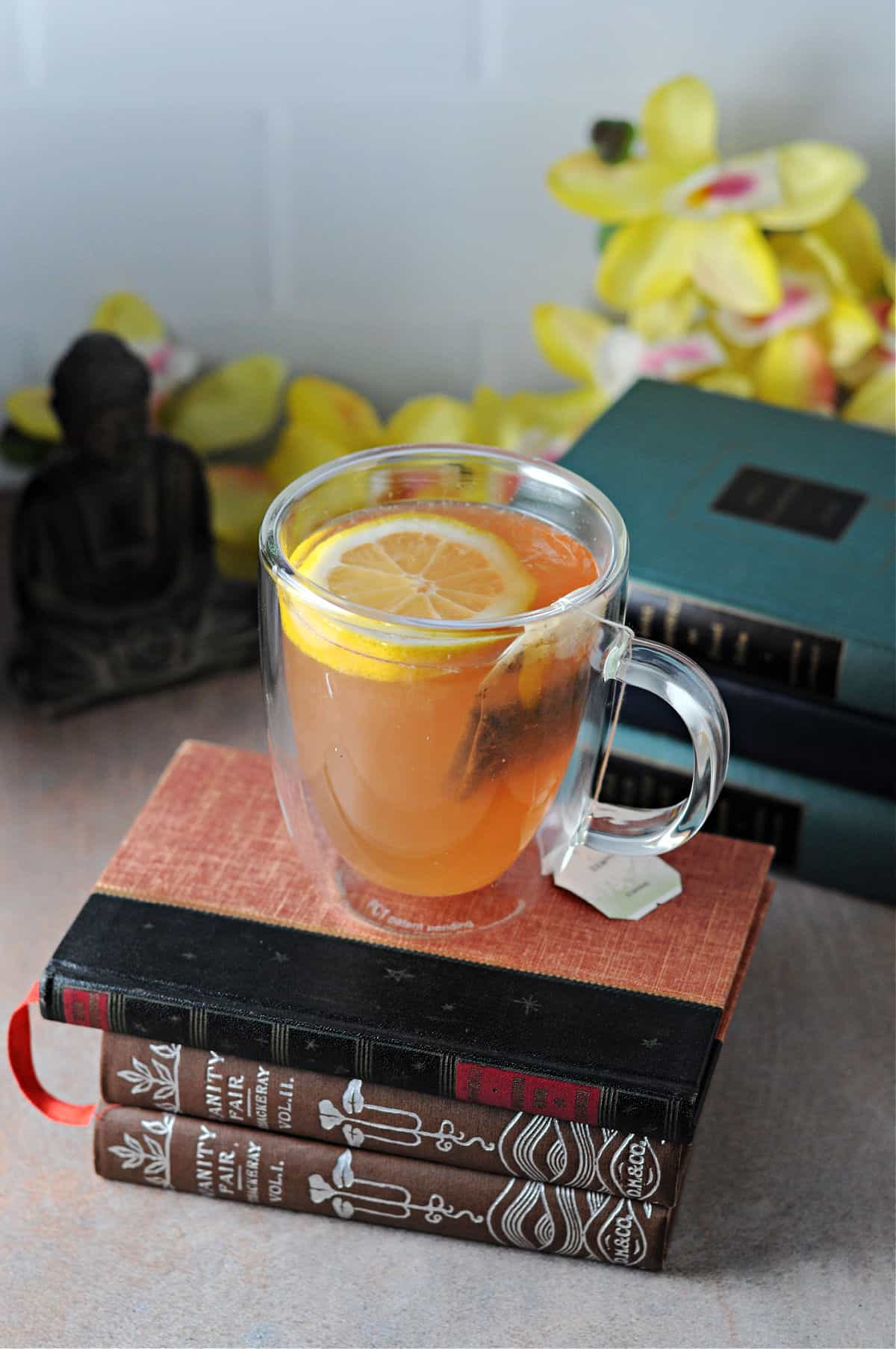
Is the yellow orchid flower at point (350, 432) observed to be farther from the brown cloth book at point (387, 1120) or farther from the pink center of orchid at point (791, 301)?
the brown cloth book at point (387, 1120)

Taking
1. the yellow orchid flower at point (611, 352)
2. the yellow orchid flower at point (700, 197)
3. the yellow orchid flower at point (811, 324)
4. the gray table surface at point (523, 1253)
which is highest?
the yellow orchid flower at point (700, 197)

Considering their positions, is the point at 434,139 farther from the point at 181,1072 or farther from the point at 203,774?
the point at 181,1072

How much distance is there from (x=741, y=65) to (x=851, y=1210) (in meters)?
0.65

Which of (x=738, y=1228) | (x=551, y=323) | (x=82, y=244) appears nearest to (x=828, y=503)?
(x=551, y=323)

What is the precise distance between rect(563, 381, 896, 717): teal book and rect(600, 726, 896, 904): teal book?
52 millimetres

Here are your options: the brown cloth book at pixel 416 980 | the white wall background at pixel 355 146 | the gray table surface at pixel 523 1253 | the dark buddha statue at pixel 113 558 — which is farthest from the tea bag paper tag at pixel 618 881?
the white wall background at pixel 355 146

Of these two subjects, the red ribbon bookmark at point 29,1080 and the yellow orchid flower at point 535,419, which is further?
the yellow orchid flower at point 535,419

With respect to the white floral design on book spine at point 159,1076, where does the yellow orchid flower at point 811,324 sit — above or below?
above

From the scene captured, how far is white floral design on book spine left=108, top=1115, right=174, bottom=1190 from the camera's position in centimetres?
54

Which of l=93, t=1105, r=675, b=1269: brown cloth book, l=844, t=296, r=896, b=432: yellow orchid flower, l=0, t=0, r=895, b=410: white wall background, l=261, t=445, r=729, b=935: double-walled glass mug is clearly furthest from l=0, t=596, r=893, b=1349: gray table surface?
l=0, t=0, r=895, b=410: white wall background

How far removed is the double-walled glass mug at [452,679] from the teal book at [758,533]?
0.13 meters

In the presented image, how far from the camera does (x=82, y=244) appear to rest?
100 cm

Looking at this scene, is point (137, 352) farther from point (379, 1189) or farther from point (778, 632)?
point (379, 1189)

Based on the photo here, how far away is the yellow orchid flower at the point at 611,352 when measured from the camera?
2.91 feet
